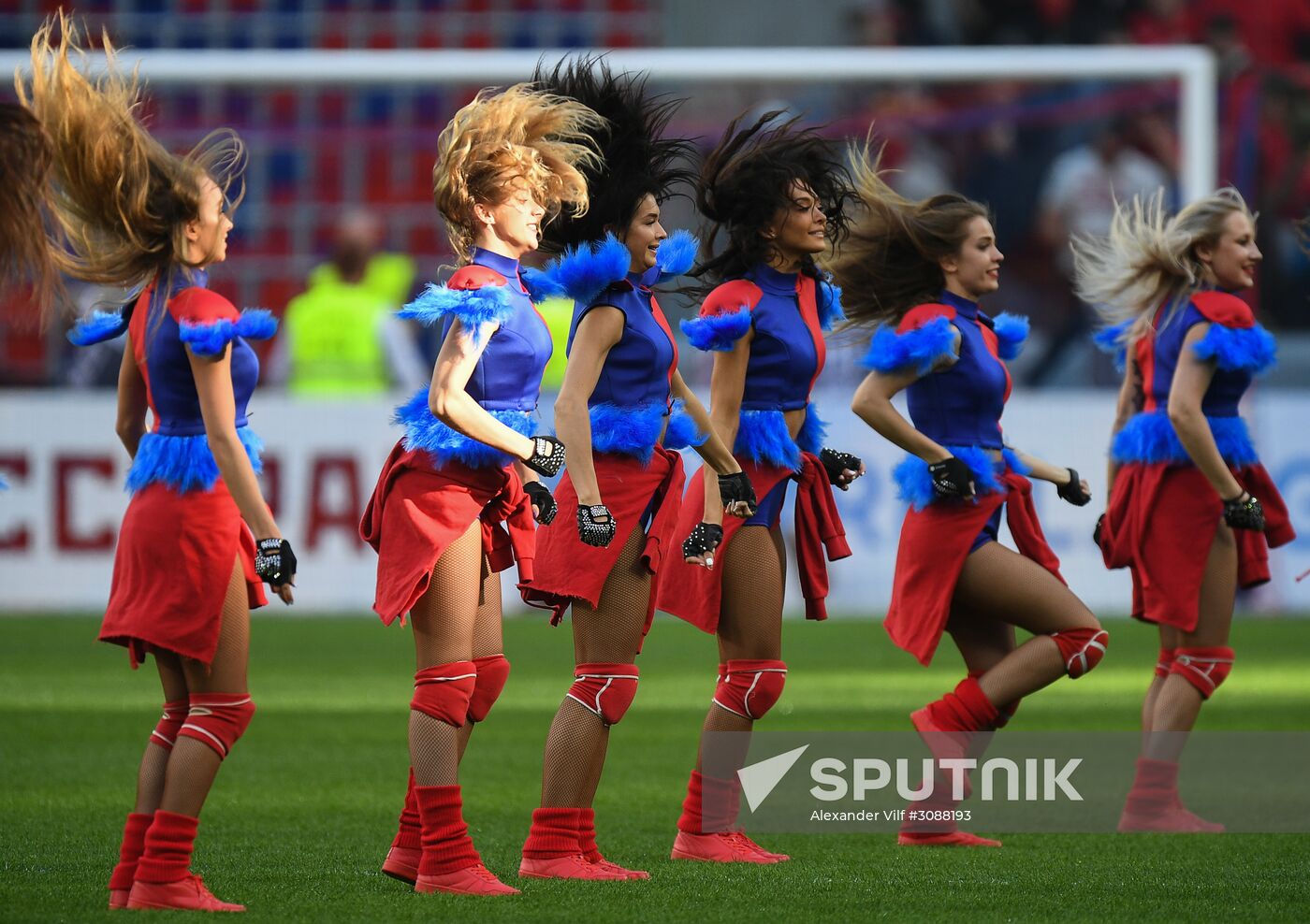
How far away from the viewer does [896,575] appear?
635 cm

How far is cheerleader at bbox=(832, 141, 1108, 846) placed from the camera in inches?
236

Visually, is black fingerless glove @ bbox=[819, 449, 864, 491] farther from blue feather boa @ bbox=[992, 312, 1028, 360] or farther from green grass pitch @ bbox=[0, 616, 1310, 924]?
green grass pitch @ bbox=[0, 616, 1310, 924]

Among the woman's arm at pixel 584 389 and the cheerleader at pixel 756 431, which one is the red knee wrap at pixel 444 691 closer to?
the woman's arm at pixel 584 389

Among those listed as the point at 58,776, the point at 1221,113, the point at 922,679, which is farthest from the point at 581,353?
the point at 1221,113

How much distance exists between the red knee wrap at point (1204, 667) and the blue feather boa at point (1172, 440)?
0.64m

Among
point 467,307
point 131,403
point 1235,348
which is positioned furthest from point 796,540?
point 131,403

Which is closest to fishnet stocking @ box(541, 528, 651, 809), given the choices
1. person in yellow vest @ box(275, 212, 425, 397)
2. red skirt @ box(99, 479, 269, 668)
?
red skirt @ box(99, 479, 269, 668)

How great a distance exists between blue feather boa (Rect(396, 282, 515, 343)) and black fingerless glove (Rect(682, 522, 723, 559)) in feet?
2.79

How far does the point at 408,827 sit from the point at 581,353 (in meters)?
1.39

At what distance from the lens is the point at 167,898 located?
4793 millimetres

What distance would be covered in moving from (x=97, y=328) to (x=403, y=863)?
5.45ft

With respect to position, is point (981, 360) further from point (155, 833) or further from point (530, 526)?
point (155, 833)

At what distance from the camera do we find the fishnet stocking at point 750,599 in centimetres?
579

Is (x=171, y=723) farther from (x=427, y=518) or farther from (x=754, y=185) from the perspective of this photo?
(x=754, y=185)
